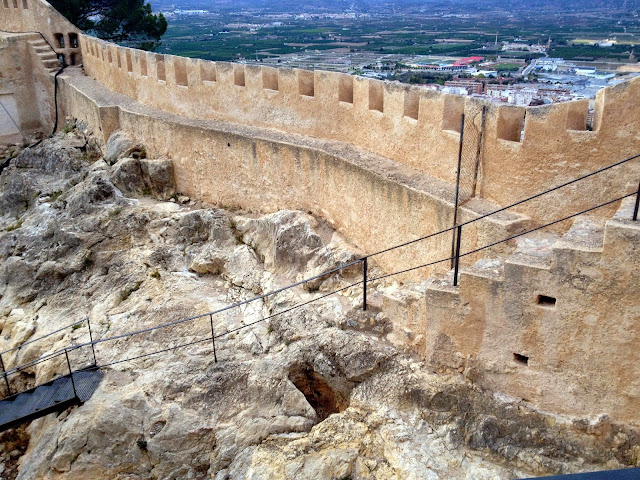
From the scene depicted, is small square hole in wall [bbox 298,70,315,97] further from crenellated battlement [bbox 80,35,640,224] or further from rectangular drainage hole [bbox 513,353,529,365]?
rectangular drainage hole [bbox 513,353,529,365]

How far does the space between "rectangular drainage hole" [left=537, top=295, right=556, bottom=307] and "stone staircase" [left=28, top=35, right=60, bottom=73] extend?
50.2ft

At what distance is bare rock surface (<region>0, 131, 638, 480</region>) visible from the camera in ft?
19.6

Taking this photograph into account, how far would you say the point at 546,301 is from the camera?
19.1 ft

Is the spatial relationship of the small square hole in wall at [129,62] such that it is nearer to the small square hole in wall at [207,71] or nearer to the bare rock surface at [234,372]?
the small square hole in wall at [207,71]

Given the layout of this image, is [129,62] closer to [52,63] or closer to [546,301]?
[52,63]

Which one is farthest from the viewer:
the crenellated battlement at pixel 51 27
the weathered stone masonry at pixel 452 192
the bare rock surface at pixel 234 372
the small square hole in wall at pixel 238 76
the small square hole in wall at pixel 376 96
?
the crenellated battlement at pixel 51 27

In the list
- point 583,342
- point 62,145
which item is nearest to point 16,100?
point 62,145

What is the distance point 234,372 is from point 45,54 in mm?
13524

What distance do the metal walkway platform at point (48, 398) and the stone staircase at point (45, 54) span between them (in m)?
11.6

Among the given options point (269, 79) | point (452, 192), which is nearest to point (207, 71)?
point (269, 79)

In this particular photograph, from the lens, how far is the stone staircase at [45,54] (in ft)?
56.1

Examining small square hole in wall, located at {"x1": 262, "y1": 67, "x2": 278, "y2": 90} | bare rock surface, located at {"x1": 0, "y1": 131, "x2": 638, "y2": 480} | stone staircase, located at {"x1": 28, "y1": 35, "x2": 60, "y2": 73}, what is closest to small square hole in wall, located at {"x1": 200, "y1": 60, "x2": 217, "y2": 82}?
small square hole in wall, located at {"x1": 262, "y1": 67, "x2": 278, "y2": 90}

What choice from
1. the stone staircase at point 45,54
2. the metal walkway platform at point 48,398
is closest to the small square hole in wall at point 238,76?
the metal walkway platform at point 48,398

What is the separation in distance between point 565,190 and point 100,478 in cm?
580
